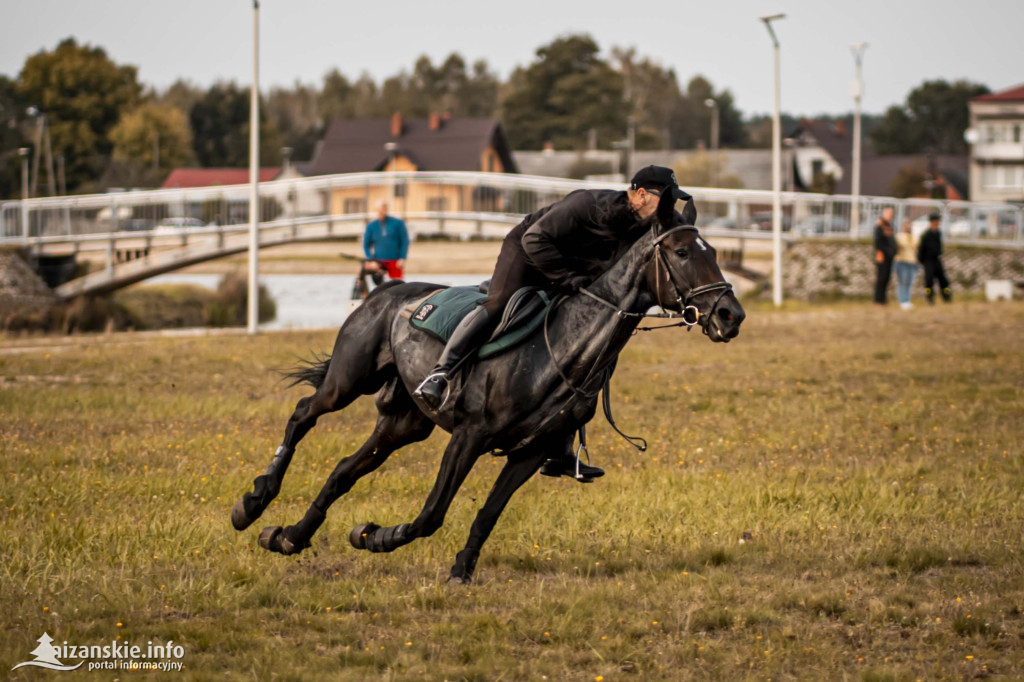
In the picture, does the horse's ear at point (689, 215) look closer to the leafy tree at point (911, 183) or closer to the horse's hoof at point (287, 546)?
the horse's hoof at point (287, 546)

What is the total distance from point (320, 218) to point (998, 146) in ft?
257

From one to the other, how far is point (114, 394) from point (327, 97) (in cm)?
15858

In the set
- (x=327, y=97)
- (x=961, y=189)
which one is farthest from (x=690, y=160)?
(x=327, y=97)

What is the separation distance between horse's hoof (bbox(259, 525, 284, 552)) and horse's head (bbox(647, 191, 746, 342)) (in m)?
2.89

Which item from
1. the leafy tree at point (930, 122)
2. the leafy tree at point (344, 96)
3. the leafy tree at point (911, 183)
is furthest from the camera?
the leafy tree at point (344, 96)

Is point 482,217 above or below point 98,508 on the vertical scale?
above

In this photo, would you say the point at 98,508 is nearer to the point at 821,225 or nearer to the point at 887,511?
the point at 887,511

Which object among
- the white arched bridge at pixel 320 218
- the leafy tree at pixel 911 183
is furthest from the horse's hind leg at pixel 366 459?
the leafy tree at pixel 911 183

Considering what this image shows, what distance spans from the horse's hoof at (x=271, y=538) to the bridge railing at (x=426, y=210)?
33.9m

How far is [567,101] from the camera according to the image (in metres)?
121

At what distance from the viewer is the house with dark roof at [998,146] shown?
339ft

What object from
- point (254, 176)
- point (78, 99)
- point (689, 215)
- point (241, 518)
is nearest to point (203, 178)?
point (78, 99)

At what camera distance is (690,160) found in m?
104

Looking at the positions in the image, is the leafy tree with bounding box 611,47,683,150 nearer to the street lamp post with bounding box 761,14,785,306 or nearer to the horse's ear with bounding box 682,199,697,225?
the street lamp post with bounding box 761,14,785,306
